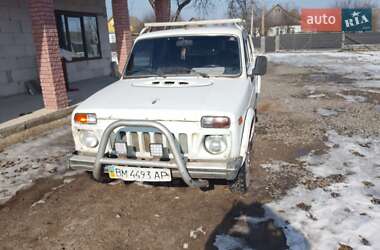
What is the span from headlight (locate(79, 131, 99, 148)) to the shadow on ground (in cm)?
154

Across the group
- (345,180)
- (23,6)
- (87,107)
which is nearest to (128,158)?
(87,107)

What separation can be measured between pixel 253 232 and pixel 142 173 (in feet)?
4.02

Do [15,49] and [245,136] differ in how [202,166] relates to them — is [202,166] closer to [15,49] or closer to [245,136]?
[245,136]

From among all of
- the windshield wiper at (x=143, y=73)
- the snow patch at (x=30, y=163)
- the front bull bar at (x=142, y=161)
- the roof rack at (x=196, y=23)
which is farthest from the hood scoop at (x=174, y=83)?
the snow patch at (x=30, y=163)

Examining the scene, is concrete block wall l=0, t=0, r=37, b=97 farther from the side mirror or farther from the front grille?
the side mirror

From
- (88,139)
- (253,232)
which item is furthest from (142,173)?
(253,232)

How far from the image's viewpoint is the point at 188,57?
15.0 feet

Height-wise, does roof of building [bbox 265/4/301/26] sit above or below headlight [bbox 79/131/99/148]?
above

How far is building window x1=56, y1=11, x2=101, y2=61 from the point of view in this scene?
12.1 metres

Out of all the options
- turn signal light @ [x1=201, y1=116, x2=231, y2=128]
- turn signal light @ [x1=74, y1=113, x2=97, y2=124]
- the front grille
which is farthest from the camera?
turn signal light @ [x1=74, y1=113, x2=97, y2=124]

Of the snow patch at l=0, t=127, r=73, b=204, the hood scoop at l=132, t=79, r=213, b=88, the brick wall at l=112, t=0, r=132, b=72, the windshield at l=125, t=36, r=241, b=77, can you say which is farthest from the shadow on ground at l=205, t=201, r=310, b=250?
the brick wall at l=112, t=0, r=132, b=72

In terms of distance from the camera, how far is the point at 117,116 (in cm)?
341

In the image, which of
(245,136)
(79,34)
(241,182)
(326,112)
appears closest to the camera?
(245,136)

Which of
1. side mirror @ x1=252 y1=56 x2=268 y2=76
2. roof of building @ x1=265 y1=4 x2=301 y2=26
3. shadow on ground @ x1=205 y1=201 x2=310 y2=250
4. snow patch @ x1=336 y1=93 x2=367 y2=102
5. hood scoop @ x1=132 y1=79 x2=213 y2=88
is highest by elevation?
roof of building @ x1=265 y1=4 x2=301 y2=26
